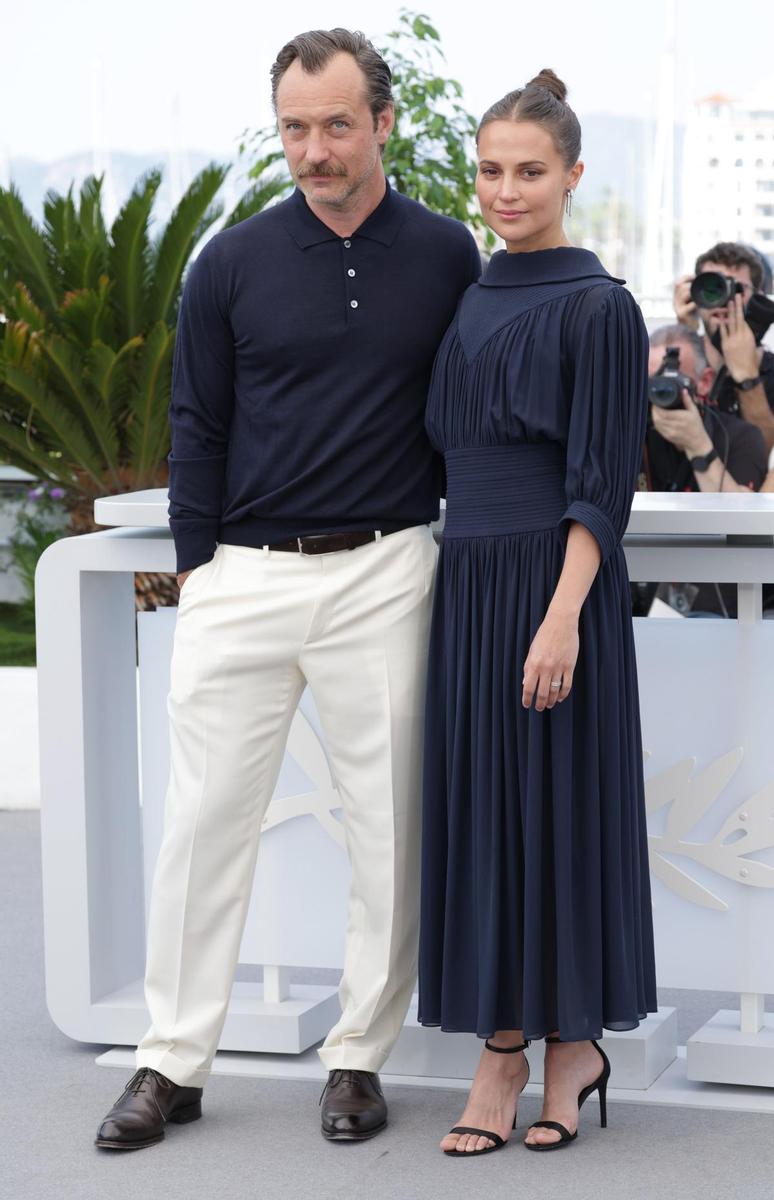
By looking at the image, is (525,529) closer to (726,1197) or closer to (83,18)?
(726,1197)

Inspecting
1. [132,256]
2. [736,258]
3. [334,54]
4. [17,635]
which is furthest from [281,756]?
[17,635]

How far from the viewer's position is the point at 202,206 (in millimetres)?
7031

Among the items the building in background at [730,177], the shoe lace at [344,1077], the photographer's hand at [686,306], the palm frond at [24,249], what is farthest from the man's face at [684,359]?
the building in background at [730,177]

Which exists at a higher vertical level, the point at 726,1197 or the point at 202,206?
the point at 202,206

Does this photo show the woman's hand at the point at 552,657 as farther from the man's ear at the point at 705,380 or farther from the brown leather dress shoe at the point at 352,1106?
the man's ear at the point at 705,380

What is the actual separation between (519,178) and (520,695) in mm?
828

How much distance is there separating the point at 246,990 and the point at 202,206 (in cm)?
432

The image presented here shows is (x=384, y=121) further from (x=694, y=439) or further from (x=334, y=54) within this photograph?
(x=694, y=439)

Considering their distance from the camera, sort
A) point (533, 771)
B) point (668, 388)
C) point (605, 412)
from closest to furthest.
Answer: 1. point (605, 412)
2. point (533, 771)
3. point (668, 388)

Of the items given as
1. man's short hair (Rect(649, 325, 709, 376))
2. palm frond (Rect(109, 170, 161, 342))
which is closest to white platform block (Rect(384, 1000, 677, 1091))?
man's short hair (Rect(649, 325, 709, 376))

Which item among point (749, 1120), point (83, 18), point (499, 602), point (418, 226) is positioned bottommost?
point (749, 1120)

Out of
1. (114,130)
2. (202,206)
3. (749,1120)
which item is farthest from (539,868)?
(114,130)

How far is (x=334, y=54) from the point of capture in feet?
8.87

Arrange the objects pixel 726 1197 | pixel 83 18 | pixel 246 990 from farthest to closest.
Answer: pixel 83 18
pixel 246 990
pixel 726 1197
